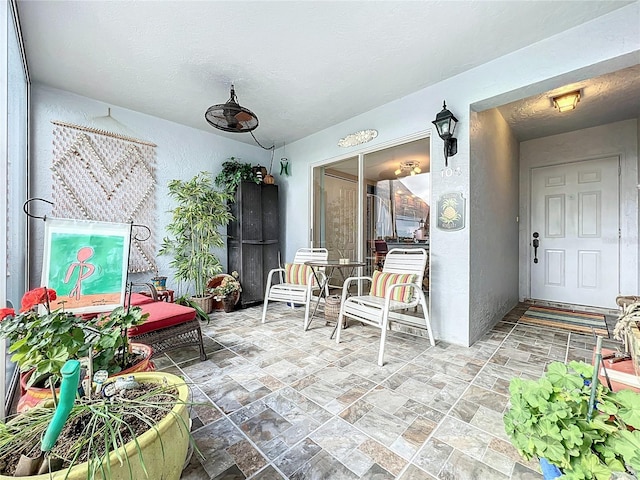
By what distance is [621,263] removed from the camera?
12.5ft

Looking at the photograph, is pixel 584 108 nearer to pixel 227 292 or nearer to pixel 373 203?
pixel 373 203

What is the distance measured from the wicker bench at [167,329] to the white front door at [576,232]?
17.1ft

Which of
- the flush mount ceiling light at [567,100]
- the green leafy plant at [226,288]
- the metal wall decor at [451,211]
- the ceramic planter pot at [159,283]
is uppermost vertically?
the flush mount ceiling light at [567,100]

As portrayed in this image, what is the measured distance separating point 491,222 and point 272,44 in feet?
9.89

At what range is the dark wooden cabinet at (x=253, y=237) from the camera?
13.8ft

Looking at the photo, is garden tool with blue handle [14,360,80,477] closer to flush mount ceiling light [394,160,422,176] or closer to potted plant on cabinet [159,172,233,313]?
potted plant on cabinet [159,172,233,313]

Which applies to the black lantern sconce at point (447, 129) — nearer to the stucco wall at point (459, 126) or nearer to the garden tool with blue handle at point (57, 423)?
the stucco wall at point (459, 126)

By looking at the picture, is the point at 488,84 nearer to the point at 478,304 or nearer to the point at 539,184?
the point at 478,304

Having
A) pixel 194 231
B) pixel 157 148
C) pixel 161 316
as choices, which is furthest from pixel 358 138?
pixel 161 316

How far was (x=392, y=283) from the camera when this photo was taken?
2.73 meters

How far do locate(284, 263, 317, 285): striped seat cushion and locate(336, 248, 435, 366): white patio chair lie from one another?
82 centimetres

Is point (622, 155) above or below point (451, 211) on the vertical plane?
above

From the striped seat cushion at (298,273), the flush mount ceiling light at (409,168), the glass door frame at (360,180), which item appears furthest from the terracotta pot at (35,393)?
the flush mount ceiling light at (409,168)

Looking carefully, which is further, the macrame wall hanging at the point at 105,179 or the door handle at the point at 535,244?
the door handle at the point at 535,244
